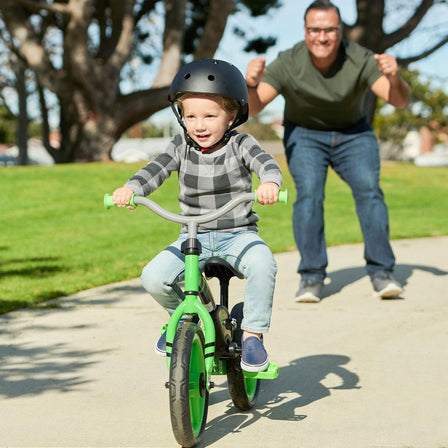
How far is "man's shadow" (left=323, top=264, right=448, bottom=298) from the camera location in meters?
6.72

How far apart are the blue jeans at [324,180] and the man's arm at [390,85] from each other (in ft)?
1.41

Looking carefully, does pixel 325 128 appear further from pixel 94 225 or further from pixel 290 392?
pixel 94 225

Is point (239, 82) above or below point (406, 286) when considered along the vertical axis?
above

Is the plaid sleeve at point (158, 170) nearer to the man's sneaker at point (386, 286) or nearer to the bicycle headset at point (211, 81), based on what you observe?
the bicycle headset at point (211, 81)

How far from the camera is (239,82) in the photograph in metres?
3.40

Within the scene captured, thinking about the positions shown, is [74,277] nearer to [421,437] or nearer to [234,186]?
[234,186]

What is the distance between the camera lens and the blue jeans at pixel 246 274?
3.33 meters

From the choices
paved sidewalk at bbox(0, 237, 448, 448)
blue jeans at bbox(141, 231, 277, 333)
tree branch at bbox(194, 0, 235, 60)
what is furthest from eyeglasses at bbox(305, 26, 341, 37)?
tree branch at bbox(194, 0, 235, 60)

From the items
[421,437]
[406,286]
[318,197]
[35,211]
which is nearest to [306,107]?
[318,197]

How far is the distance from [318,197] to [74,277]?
2378 mm

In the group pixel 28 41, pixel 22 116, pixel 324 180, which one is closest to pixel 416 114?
pixel 22 116

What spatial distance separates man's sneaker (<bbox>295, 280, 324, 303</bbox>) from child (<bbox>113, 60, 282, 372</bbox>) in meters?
2.54

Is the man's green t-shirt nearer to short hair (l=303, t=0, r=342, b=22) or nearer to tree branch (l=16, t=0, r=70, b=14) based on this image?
short hair (l=303, t=0, r=342, b=22)

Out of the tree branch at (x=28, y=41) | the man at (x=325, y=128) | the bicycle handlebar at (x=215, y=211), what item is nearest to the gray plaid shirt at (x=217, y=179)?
the bicycle handlebar at (x=215, y=211)
